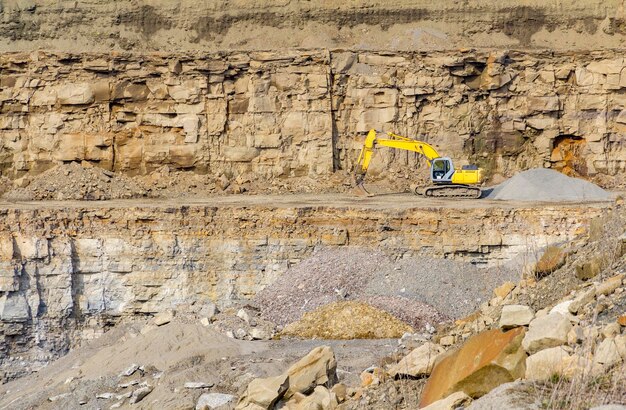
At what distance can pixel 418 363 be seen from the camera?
9.60 m

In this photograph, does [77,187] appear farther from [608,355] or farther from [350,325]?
[608,355]

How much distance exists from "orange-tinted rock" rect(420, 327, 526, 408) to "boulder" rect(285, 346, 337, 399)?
5.13 ft

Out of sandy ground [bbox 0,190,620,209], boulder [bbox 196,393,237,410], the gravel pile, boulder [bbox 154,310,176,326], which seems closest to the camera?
boulder [bbox 196,393,237,410]

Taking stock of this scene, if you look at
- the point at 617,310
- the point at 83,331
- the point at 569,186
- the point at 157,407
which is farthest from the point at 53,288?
the point at 617,310

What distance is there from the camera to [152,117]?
95.3 ft

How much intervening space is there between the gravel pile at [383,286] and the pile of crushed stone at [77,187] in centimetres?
783

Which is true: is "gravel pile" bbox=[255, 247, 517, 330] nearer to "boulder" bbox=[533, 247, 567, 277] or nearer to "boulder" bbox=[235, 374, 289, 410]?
"boulder" bbox=[533, 247, 567, 277]

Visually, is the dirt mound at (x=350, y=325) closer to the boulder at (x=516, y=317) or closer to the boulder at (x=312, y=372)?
the boulder at (x=312, y=372)

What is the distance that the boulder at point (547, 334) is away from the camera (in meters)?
7.89

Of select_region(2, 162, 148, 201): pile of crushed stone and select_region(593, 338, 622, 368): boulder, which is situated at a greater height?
select_region(593, 338, 622, 368): boulder

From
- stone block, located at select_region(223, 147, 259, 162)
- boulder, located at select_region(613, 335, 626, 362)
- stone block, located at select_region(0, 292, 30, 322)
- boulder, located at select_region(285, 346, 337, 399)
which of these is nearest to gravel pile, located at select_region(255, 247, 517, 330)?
stone block, located at select_region(0, 292, 30, 322)

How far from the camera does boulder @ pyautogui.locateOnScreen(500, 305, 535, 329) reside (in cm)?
873

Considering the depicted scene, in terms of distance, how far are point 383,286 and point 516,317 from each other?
1065cm

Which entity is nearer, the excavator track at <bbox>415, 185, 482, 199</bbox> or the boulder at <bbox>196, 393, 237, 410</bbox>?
the boulder at <bbox>196, 393, 237, 410</bbox>
